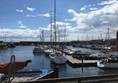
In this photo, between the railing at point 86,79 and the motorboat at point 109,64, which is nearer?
the railing at point 86,79

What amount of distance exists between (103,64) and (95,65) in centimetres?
565

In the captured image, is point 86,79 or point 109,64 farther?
point 109,64

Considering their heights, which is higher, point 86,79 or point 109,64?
point 86,79

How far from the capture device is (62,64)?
53.9 m

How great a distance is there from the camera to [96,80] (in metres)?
10.2

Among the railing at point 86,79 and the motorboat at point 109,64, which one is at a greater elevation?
the railing at point 86,79

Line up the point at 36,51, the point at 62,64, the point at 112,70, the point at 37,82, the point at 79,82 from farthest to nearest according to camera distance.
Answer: the point at 36,51
the point at 62,64
the point at 112,70
the point at 79,82
the point at 37,82

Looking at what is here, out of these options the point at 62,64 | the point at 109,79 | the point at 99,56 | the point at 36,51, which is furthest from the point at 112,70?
the point at 36,51

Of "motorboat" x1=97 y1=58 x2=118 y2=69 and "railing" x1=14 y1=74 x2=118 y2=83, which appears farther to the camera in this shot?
"motorboat" x1=97 y1=58 x2=118 y2=69

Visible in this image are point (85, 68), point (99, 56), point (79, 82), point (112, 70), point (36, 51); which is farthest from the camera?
point (36, 51)

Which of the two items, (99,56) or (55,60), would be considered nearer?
(55,60)

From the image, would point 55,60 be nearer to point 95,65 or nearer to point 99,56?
point 95,65

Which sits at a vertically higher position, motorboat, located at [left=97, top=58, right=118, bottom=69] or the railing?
the railing

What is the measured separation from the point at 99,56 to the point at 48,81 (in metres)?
55.2
